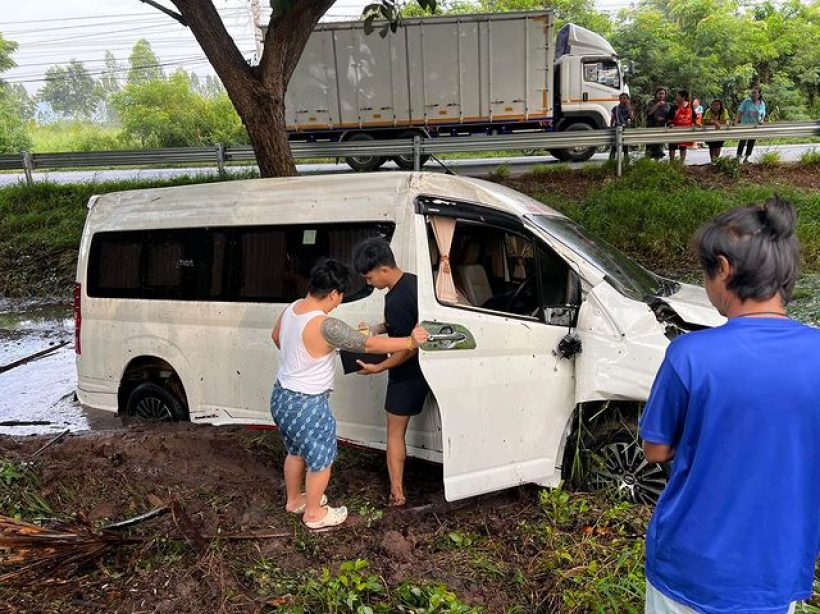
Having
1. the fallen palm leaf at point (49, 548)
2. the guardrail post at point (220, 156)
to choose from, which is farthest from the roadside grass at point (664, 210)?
the fallen palm leaf at point (49, 548)

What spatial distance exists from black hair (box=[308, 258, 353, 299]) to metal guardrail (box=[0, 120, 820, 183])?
914 centimetres

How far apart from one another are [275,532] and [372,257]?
1.63 metres

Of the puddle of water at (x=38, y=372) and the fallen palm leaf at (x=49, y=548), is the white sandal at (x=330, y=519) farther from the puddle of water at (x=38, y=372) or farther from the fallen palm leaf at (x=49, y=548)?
the puddle of water at (x=38, y=372)

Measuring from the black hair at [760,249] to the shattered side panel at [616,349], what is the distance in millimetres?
1886

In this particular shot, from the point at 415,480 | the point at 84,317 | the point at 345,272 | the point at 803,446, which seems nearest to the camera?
the point at 803,446

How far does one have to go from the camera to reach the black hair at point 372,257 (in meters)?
3.58

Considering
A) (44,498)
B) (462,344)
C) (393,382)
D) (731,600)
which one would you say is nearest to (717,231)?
(731,600)

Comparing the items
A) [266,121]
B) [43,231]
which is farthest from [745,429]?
[43,231]

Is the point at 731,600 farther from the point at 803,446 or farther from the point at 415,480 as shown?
the point at 415,480

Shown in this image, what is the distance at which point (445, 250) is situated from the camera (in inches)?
159

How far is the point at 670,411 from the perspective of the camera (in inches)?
67.7

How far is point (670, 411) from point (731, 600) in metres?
0.53

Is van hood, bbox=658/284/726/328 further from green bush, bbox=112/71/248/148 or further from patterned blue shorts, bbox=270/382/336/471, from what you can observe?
green bush, bbox=112/71/248/148

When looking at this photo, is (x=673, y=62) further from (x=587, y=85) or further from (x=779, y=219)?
(x=779, y=219)
